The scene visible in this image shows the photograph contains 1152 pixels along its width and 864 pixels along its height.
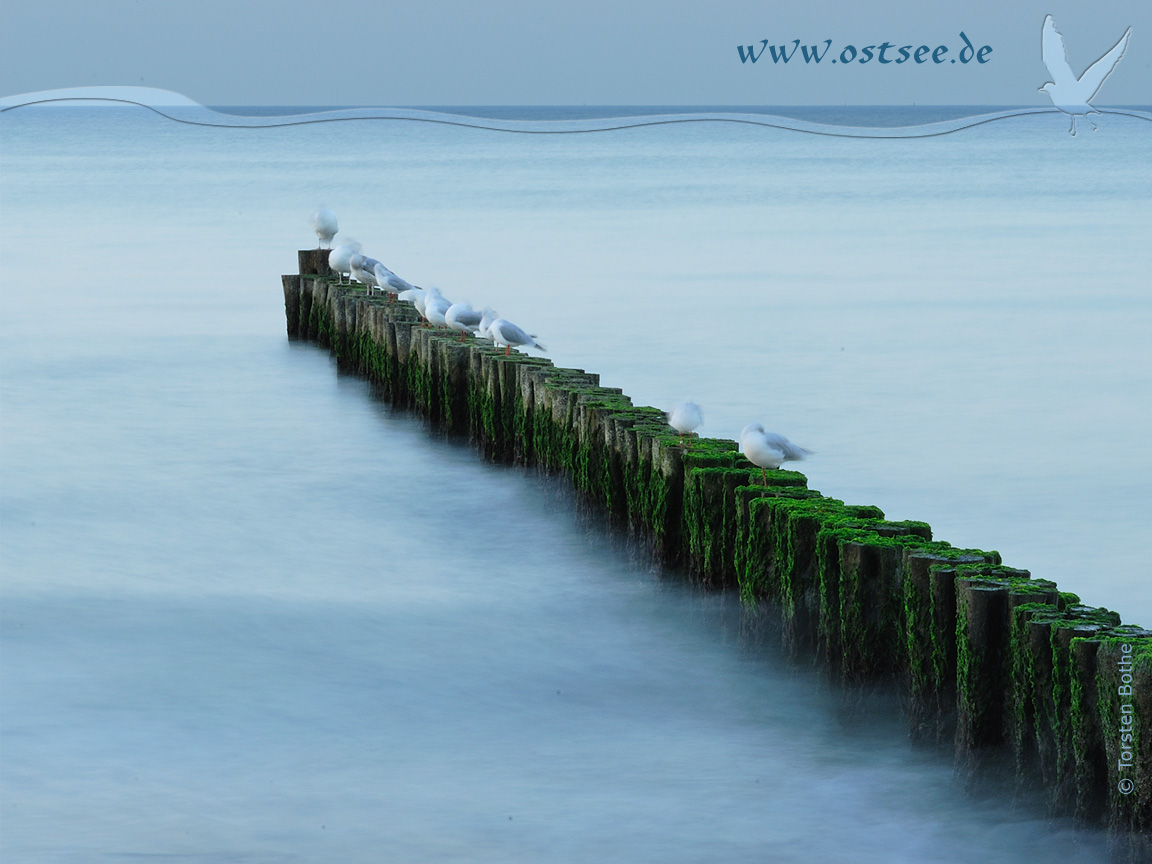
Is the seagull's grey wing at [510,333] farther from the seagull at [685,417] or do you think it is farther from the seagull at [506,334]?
the seagull at [685,417]

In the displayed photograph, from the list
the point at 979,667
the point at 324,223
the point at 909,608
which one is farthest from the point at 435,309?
the point at 979,667

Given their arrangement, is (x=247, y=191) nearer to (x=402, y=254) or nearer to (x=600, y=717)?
(x=402, y=254)

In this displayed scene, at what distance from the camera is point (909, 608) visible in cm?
552

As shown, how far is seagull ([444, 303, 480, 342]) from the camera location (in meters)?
10.8

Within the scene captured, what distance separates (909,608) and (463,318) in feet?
18.8

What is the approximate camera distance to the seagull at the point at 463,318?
10781mm

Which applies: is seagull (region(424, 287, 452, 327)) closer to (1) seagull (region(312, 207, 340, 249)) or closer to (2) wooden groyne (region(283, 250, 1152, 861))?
(2) wooden groyne (region(283, 250, 1152, 861))

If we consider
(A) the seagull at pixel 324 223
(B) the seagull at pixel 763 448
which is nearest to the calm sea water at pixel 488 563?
(B) the seagull at pixel 763 448

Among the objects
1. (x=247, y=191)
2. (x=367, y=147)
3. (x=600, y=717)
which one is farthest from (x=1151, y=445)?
(x=367, y=147)

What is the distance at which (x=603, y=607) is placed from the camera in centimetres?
738

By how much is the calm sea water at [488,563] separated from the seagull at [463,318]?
0.83 metres

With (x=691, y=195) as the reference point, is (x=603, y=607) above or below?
below

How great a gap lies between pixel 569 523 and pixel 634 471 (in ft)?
3.38

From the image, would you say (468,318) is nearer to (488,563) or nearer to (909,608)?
(488,563)
